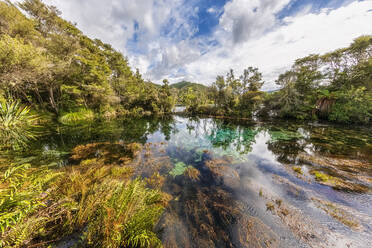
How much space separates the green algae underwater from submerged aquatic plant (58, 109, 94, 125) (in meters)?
10.3

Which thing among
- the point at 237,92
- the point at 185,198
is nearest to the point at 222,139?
the point at 185,198

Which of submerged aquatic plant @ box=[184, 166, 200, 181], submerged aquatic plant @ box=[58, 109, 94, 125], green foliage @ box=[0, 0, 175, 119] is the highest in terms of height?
green foliage @ box=[0, 0, 175, 119]

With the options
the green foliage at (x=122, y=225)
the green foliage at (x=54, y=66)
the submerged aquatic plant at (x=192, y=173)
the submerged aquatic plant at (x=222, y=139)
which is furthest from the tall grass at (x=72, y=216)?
the green foliage at (x=54, y=66)

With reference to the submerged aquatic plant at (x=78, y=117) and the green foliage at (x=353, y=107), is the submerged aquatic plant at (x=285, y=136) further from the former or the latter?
the submerged aquatic plant at (x=78, y=117)

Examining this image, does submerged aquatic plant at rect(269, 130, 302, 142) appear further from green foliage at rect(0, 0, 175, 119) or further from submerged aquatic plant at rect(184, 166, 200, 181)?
Result: green foliage at rect(0, 0, 175, 119)

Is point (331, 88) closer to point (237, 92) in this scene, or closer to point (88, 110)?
point (237, 92)

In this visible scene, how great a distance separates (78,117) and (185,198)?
2132cm

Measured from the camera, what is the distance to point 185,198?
12.5ft

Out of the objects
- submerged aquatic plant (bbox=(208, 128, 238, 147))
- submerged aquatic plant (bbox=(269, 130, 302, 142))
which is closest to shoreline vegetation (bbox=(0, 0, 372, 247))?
submerged aquatic plant (bbox=(208, 128, 238, 147))

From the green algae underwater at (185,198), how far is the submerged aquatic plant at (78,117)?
1029 centimetres

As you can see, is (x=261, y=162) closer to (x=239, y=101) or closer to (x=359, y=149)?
(x=359, y=149)

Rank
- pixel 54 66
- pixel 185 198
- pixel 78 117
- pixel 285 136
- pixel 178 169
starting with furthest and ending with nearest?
pixel 78 117, pixel 54 66, pixel 285 136, pixel 178 169, pixel 185 198

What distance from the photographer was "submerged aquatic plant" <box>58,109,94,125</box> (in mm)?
15430

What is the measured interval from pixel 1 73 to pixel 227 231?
43.1 feet
